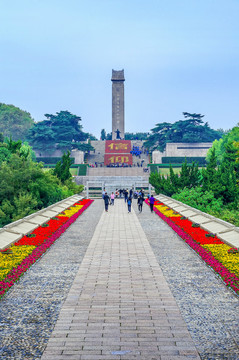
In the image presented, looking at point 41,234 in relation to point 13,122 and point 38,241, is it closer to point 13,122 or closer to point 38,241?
point 38,241

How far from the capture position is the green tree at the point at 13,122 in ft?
348

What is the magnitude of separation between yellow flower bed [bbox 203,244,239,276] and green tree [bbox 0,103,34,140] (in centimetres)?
9749

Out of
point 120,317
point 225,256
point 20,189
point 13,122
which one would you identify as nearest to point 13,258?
point 120,317

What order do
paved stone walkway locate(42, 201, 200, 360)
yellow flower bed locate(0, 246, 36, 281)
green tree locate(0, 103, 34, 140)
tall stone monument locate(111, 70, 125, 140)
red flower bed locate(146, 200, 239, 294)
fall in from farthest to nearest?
green tree locate(0, 103, 34, 140)
tall stone monument locate(111, 70, 125, 140)
yellow flower bed locate(0, 246, 36, 281)
red flower bed locate(146, 200, 239, 294)
paved stone walkway locate(42, 201, 200, 360)

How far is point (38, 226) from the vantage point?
1944 centimetres

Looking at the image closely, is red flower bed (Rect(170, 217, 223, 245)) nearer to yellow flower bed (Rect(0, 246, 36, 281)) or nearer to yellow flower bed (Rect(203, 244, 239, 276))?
yellow flower bed (Rect(203, 244, 239, 276))

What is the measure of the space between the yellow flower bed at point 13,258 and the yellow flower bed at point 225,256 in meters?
6.53

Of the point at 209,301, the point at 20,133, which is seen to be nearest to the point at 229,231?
the point at 209,301

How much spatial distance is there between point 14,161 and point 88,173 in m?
42.1

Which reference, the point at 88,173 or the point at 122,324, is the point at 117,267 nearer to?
the point at 122,324

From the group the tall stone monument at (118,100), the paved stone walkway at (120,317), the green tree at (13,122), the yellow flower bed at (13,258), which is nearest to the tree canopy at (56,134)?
the tall stone monument at (118,100)

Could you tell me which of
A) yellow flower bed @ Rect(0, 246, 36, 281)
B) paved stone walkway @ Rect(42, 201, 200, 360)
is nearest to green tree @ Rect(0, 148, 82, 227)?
yellow flower bed @ Rect(0, 246, 36, 281)

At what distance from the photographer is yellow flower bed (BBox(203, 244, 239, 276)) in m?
10.9

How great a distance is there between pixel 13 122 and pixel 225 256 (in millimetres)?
104197
